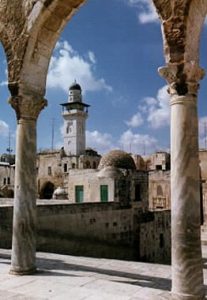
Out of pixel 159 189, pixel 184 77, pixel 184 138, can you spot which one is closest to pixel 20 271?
pixel 184 138

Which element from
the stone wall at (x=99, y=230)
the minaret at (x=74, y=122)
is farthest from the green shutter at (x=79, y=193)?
the minaret at (x=74, y=122)

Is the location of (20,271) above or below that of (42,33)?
below

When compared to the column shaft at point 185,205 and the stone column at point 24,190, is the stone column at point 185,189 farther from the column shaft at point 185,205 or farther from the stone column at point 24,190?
the stone column at point 24,190

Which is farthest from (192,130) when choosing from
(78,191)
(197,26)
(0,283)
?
(78,191)

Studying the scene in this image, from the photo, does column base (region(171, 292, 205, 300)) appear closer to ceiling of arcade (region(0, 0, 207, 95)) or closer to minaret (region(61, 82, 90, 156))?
ceiling of arcade (region(0, 0, 207, 95))

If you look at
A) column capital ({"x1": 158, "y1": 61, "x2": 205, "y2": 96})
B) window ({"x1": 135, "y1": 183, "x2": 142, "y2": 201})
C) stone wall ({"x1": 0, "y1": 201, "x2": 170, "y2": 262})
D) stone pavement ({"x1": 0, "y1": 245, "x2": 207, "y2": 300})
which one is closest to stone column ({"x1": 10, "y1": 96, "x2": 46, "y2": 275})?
stone pavement ({"x1": 0, "y1": 245, "x2": 207, "y2": 300})

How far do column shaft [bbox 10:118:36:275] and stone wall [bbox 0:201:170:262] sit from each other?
4.80m

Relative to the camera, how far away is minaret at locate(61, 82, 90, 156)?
2238 inches

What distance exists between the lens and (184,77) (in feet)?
16.3

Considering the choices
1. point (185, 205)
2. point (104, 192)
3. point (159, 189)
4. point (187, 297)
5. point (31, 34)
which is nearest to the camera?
point (187, 297)

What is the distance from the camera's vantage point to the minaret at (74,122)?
186 feet

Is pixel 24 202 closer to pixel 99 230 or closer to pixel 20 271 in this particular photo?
pixel 20 271

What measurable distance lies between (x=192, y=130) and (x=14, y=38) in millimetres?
4245

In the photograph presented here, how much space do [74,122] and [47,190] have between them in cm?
1382
